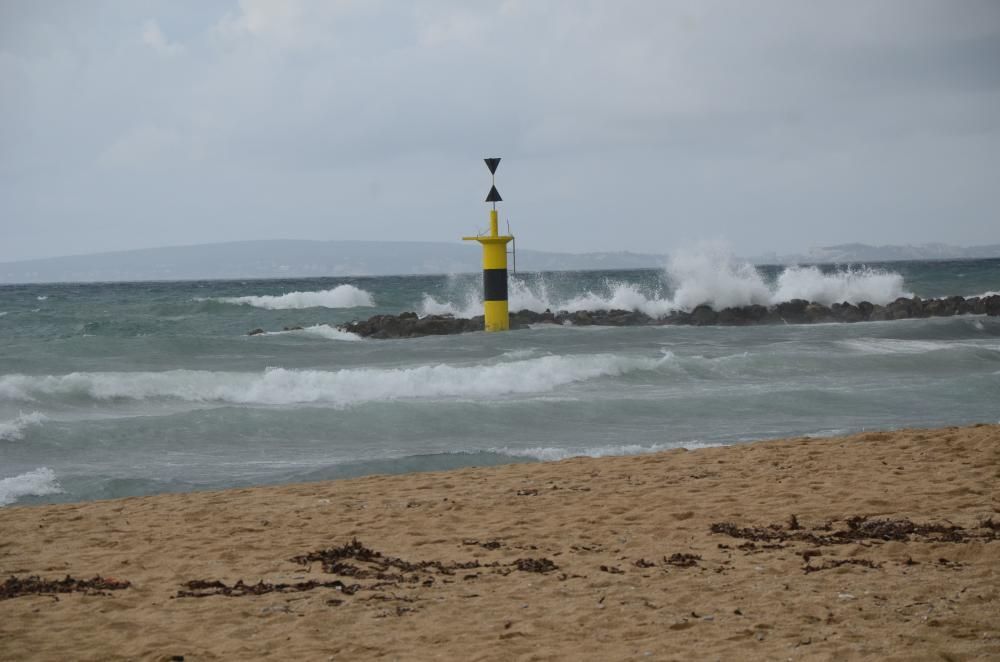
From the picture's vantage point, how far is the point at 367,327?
27.7 m

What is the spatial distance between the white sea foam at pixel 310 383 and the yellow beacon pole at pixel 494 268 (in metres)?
4.15

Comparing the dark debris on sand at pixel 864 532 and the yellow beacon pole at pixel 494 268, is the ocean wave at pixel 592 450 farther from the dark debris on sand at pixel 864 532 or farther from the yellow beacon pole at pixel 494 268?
the yellow beacon pole at pixel 494 268

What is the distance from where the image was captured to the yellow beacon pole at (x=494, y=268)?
69.2 ft

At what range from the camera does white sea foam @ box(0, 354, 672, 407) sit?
16078mm

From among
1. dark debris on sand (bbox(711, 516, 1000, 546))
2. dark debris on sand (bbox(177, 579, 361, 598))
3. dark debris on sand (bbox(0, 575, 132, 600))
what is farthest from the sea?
dark debris on sand (bbox(711, 516, 1000, 546))

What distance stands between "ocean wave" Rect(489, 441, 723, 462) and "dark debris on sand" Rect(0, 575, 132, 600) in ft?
17.1

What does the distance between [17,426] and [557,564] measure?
8.97 metres

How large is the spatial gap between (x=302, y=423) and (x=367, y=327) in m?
14.6

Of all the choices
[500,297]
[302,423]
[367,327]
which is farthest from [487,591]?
[367,327]

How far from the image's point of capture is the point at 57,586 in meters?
5.74

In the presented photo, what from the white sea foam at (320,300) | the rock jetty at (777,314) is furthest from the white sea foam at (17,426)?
the white sea foam at (320,300)

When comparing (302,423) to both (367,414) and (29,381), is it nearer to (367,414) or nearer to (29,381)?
(367,414)

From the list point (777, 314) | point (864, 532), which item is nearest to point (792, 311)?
point (777, 314)

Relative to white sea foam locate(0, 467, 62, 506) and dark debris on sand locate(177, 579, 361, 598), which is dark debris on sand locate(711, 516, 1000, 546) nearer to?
dark debris on sand locate(177, 579, 361, 598)
